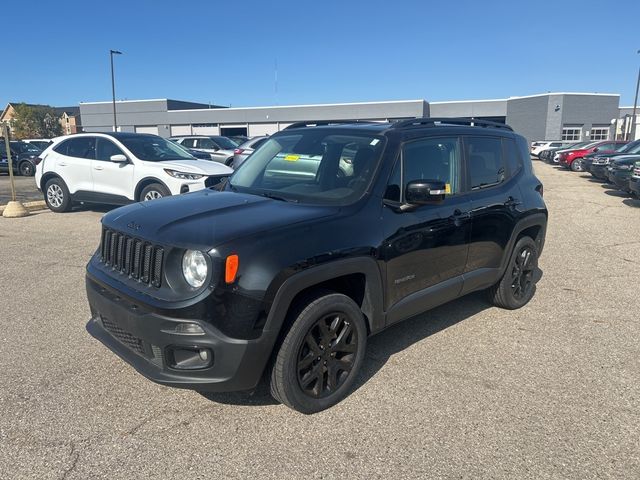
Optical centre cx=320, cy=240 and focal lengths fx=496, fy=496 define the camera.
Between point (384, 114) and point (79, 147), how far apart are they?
48000 mm

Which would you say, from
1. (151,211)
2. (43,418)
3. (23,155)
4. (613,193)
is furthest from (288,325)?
(23,155)

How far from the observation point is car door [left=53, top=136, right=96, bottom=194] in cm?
1016

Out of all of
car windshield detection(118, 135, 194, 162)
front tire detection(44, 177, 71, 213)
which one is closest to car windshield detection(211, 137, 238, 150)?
car windshield detection(118, 135, 194, 162)

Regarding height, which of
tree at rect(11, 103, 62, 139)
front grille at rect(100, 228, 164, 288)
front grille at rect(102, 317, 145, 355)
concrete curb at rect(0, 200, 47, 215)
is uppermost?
tree at rect(11, 103, 62, 139)

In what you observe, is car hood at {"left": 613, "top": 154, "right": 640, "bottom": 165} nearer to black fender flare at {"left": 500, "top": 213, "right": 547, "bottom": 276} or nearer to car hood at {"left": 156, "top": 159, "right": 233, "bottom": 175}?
black fender flare at {"left": 500, "top": 213, "right": 547, "bottom": 276}

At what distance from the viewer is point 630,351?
4156 mm

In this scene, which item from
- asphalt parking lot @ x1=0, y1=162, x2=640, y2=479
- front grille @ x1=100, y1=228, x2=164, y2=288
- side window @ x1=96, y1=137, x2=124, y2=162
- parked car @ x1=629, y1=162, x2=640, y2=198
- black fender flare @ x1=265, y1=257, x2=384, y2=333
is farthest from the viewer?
parked car @ x1=629, y1=162, x2=640, y2=198

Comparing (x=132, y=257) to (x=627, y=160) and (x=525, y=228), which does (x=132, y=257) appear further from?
(x=627, y=160)

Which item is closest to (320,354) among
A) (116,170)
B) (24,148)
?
(116,170)

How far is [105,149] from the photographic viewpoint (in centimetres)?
1002

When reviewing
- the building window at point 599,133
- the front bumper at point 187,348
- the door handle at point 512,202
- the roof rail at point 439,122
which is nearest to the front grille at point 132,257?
the front bumper at point 187,348

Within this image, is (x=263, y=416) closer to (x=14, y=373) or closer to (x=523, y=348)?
(x=14, y=373)

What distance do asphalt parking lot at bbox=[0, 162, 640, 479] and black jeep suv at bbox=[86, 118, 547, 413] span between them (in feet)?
1.08

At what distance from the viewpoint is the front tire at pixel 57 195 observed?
1055cm
